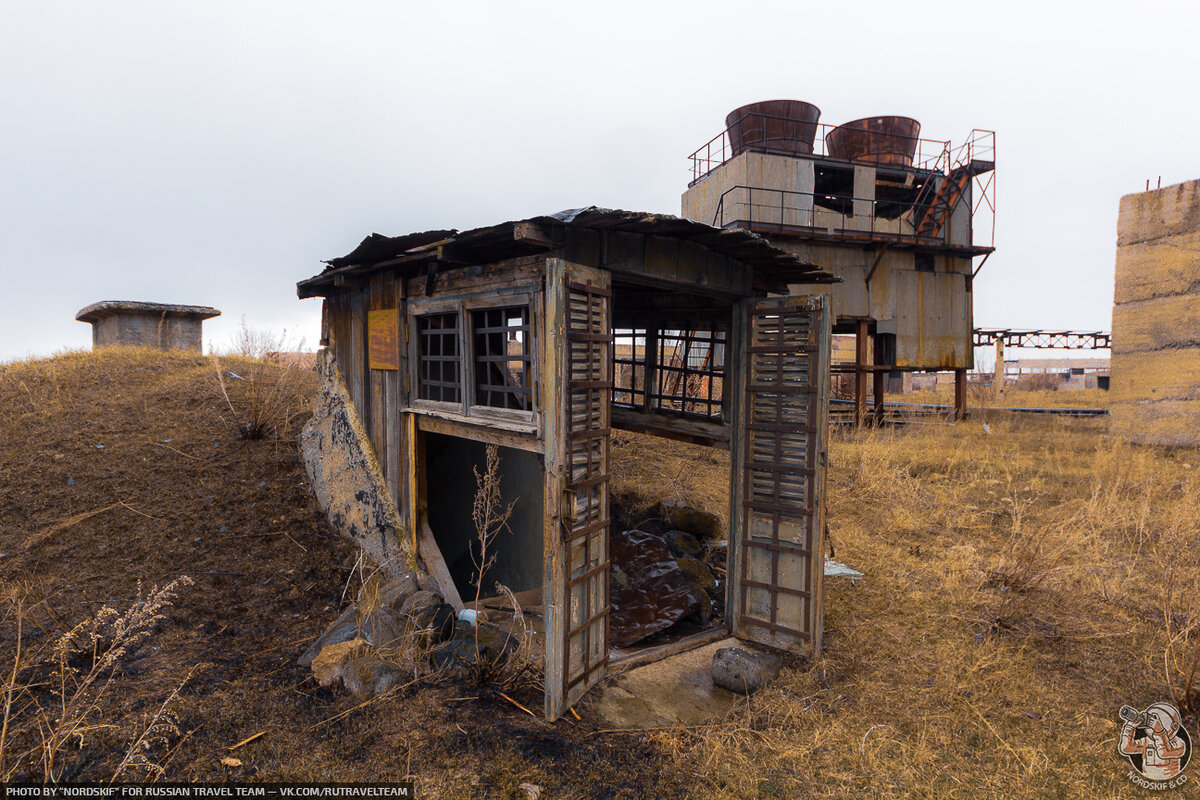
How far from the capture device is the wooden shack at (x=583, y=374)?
4.27 metres

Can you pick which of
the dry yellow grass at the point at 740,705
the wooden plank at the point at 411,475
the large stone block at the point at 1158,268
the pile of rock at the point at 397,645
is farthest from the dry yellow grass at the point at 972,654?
the large stone block at the point at 1158,268

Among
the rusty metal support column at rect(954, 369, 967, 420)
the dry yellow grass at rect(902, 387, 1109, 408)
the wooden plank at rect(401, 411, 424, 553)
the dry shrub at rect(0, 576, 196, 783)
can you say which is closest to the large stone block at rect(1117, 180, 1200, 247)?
the rusty metal support column at rect(954, 369, 967, 420)

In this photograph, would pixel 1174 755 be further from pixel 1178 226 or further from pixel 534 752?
pixel 1178 226

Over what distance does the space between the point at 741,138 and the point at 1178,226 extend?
942 centimetres

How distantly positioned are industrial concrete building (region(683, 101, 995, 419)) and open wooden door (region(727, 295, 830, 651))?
9697 millimetres

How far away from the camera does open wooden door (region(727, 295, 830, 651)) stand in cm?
535

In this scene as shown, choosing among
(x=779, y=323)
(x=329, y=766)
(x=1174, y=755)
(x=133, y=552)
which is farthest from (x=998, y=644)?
(x=133, y=552)

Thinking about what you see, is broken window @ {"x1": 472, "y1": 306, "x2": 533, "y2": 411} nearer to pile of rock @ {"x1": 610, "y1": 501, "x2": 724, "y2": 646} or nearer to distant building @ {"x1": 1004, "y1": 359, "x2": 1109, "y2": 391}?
pile of rock @ {"x1": 610, "y1": 501, "x2": 724, "y2": 646}

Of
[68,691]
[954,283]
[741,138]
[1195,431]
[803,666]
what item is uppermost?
[741,138]

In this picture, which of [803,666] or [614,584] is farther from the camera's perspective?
[614,584]

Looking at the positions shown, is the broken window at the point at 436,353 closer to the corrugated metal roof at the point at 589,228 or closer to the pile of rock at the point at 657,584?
the corrugated metal roof at the point at 589,228

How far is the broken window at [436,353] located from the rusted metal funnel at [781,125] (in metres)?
12.2

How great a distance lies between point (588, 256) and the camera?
14.9 feet

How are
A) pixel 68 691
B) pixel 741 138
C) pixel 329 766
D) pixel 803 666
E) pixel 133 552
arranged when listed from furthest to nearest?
pixel 741 138, pixel 133 552, pixel 803 666, pixel 68 691, pixel 329 766
